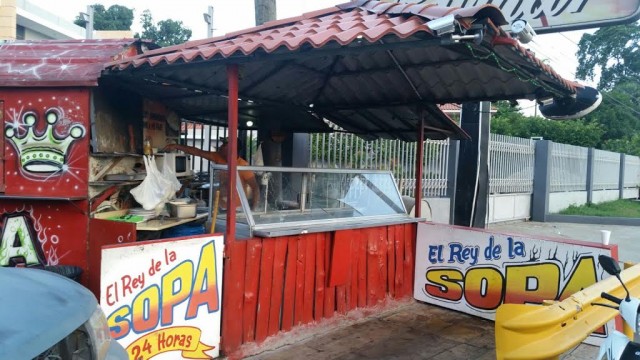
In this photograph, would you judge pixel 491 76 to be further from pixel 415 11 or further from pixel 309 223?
pixel 309 223

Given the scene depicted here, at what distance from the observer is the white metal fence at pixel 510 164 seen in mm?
13383

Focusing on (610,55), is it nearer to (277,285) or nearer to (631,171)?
(631,171)

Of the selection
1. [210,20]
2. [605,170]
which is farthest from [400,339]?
[605,170]

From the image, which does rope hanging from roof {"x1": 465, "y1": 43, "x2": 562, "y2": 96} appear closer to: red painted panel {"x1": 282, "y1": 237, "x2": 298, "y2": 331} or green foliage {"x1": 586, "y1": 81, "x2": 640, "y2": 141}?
red painted panel {"x1": 282, "y1": 237, "x2": 298, "y2": 331}

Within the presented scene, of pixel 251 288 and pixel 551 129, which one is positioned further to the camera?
pixel 551 129

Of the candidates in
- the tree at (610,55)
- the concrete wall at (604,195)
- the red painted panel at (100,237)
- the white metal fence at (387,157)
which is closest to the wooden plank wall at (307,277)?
the red painted panel at (100,237)

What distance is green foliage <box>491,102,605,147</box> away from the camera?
76.7 ft

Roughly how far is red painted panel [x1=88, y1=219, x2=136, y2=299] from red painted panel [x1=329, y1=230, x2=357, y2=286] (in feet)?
6.59

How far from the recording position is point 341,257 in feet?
17.1

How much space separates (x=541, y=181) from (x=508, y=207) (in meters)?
2.16

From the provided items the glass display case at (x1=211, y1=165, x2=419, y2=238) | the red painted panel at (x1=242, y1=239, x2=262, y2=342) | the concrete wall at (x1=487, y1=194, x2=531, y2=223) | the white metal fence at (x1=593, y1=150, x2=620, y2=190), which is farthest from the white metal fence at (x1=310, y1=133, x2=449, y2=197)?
the white metal fence at (x1=593, y1=150, x2=620, y2=190)

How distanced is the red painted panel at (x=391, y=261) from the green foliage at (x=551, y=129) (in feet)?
64.6

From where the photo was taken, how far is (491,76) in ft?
17.3

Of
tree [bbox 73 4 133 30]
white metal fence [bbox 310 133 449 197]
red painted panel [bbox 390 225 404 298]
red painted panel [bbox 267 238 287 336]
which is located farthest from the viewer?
tree [bbox 73 4 133 30]
